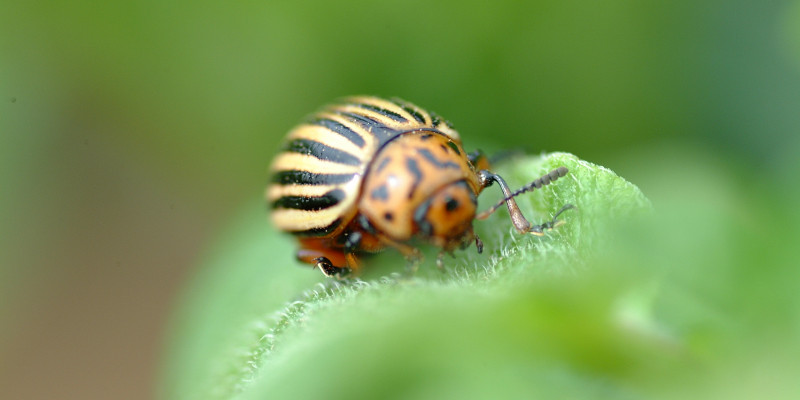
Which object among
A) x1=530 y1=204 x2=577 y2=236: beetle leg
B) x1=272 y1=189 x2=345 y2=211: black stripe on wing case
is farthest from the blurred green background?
x1=272 y1=189 x2=345 y2=211: black stripe on wing case

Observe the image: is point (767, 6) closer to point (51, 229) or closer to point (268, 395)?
point (268, 395)

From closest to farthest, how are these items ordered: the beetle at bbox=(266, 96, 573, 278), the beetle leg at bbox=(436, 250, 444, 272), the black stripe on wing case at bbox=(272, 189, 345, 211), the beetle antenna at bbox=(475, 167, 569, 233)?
the beetle antenna at bbox=(475, 167, 569, 233), the beetle leg at bbox=(436, 250, 444, 272), the beetle at bbox=(266, 96, 573, 278), the black stripe on wing case at bbox=(272, 189, 345, 211)

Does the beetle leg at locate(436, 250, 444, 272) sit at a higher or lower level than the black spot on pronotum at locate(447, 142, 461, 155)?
lower

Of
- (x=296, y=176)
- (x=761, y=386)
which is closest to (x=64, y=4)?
(x=296, y=176)

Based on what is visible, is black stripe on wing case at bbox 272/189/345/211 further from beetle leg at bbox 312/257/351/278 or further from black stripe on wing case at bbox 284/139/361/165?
beetle leg at bbox 312/257/351/278

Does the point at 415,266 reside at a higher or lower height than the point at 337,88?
lower

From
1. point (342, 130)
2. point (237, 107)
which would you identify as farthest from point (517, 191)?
point (237, 107)

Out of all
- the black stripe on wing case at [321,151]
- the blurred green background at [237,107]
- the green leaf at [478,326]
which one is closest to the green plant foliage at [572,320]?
the green leaf at [478,326]
